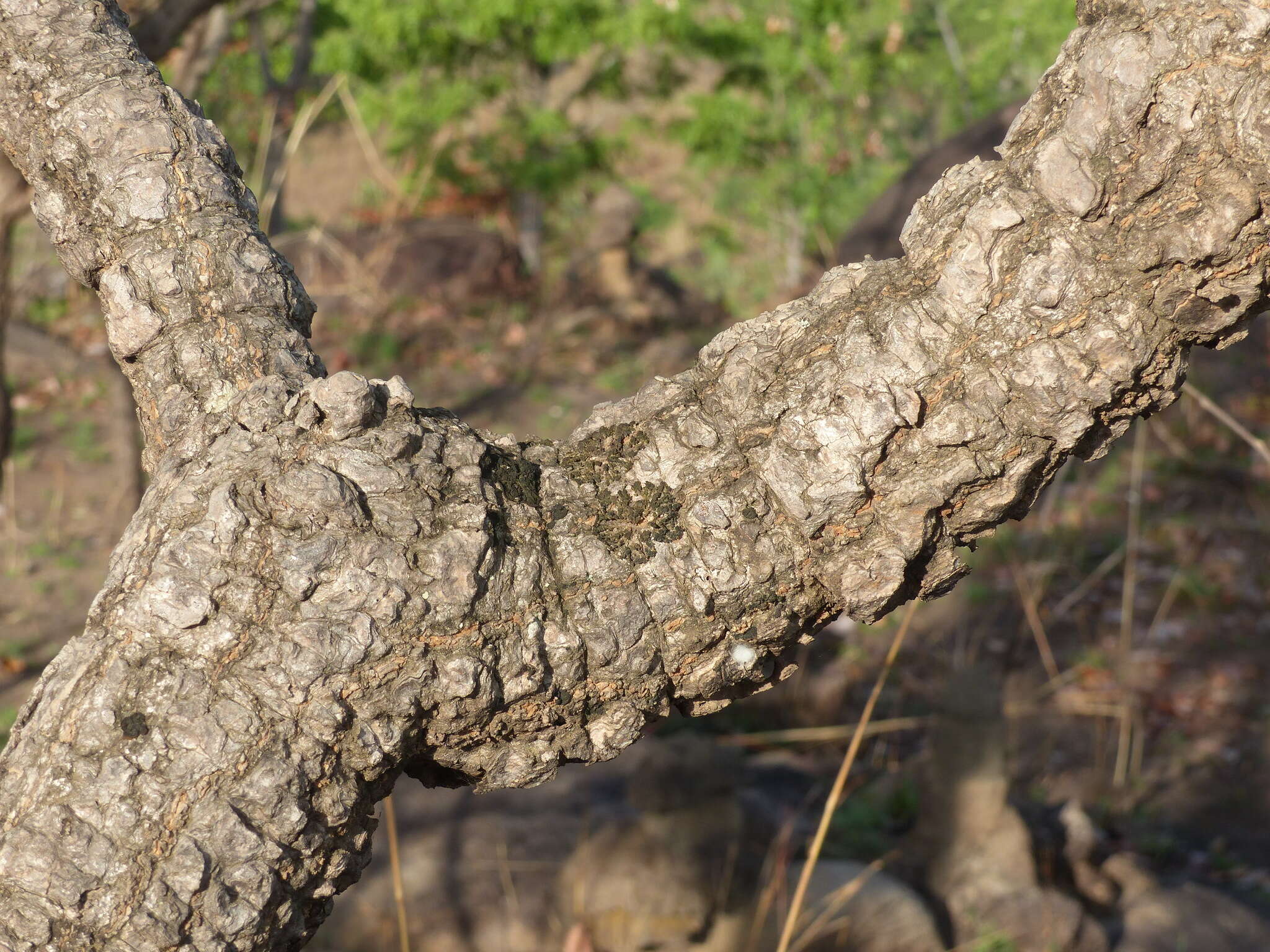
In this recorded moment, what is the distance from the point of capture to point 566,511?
3.75ft

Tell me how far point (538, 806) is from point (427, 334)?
7.09 metres

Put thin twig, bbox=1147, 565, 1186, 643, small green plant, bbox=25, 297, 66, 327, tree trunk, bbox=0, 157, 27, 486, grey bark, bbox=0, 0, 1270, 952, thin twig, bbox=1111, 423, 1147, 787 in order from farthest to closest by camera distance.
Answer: small green plant, bbox=25, 297, 66, 327 → thin twig, bbox=1147, 565, 1186, 643 → thin twig, bbox=1111, 423, 1147, 787 → tree trunk, bbox=0, 157, 27, 486 → grey bark, bbox=0, 0, 1270, 952

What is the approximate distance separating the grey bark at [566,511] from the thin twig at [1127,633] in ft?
12.0

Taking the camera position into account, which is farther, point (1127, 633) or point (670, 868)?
Answer: point (1127, 633)

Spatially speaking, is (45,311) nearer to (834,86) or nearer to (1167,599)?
(834,86)

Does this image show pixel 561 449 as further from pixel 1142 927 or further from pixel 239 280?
pixel 1142 927

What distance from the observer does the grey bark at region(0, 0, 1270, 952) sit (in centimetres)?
98

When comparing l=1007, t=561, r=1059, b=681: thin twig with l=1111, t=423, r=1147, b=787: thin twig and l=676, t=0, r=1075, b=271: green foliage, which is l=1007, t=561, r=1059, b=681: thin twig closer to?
l=1111, t=423, r=1147, b=787: thin twig

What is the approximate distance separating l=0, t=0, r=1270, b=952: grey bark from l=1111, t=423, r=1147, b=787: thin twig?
12.0 ft

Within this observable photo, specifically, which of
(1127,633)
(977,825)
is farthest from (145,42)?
(1127,633)

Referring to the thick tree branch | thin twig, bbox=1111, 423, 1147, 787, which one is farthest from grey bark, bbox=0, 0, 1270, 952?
thin twig, bbox=1111, 423, 1147, 787

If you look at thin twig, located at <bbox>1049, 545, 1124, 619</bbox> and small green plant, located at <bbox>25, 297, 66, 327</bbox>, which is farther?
small green plant, located at <bbox>25, 297, 66, 327</bbox>

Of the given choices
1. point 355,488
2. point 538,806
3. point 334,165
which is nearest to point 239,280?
point 355,488

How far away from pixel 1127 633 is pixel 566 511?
4.34 m
